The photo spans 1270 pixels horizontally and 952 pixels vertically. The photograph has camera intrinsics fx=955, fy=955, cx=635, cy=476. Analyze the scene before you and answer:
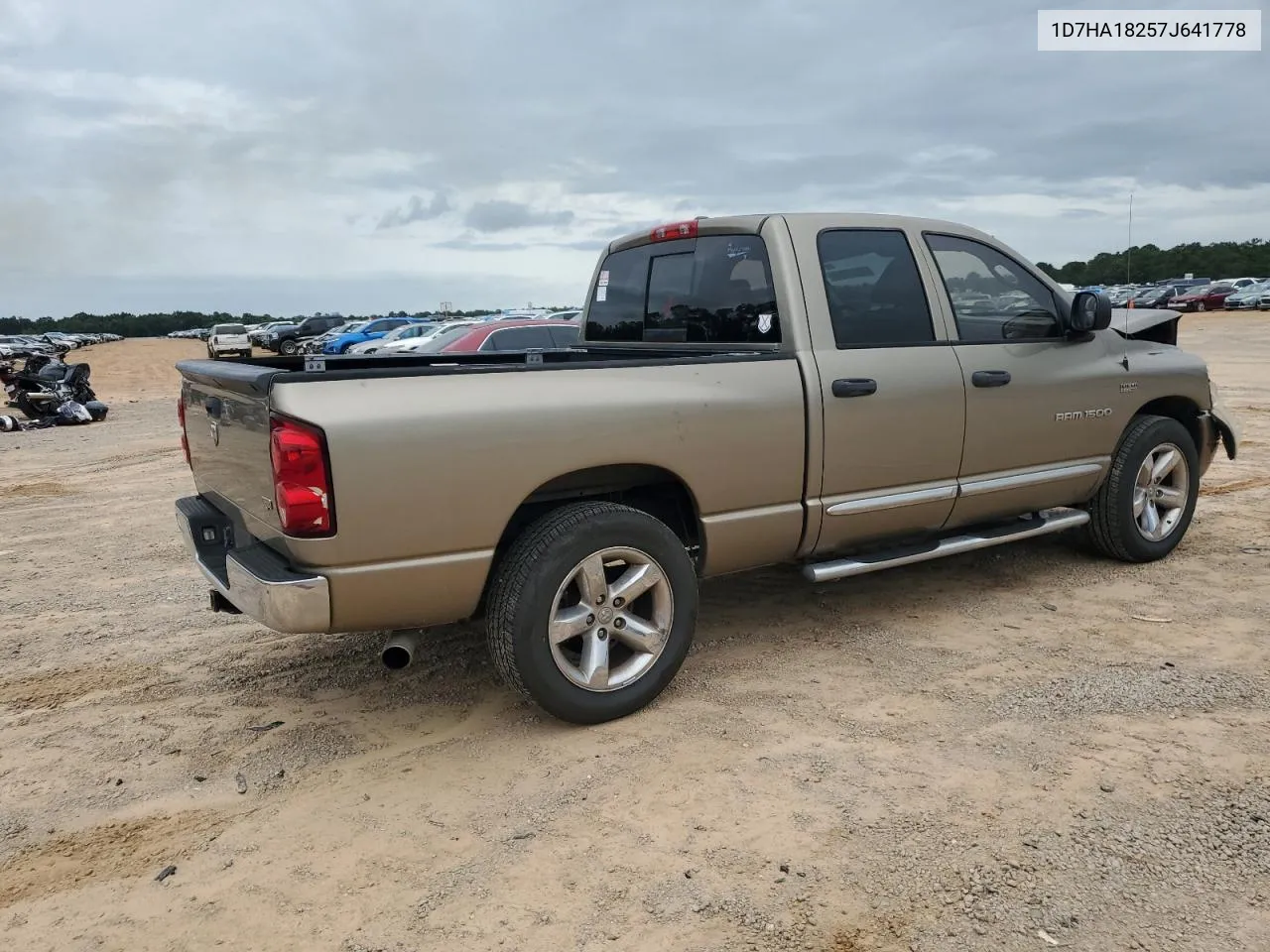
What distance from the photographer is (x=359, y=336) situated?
3069cm

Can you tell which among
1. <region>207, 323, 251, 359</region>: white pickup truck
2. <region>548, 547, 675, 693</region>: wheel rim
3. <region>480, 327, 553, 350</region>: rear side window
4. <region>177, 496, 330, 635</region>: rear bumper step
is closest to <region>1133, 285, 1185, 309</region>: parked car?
→ <region>480, 327, 553, 350</region>: rear side window

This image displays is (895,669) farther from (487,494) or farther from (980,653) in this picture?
(487,494)

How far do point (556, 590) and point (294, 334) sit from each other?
41137 millimetres

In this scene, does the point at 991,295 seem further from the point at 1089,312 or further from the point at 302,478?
the point at 302,478

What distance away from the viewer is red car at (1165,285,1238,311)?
4366 cm

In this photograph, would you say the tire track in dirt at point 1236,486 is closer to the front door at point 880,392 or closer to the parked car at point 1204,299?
the front door at point 880,392

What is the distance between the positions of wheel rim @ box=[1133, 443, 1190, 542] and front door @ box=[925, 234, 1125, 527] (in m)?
0.39

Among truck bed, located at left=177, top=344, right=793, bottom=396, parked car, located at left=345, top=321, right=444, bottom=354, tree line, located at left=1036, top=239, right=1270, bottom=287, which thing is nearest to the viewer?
truck bed, located at left=177, top=344, right=793, bottom=396

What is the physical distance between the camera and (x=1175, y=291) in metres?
46.9

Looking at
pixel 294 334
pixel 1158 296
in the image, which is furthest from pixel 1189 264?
pixel 294 334

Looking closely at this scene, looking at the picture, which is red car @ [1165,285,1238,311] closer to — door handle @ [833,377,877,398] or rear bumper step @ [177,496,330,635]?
door handle @ [833,377,877,398]

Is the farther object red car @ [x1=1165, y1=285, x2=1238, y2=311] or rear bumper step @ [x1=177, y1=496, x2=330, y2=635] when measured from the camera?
red car @ [x1=1165, y1=285, x2=1238, y2=311]

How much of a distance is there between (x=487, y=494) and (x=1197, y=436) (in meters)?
4.61

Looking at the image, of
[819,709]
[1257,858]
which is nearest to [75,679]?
[819,709]
